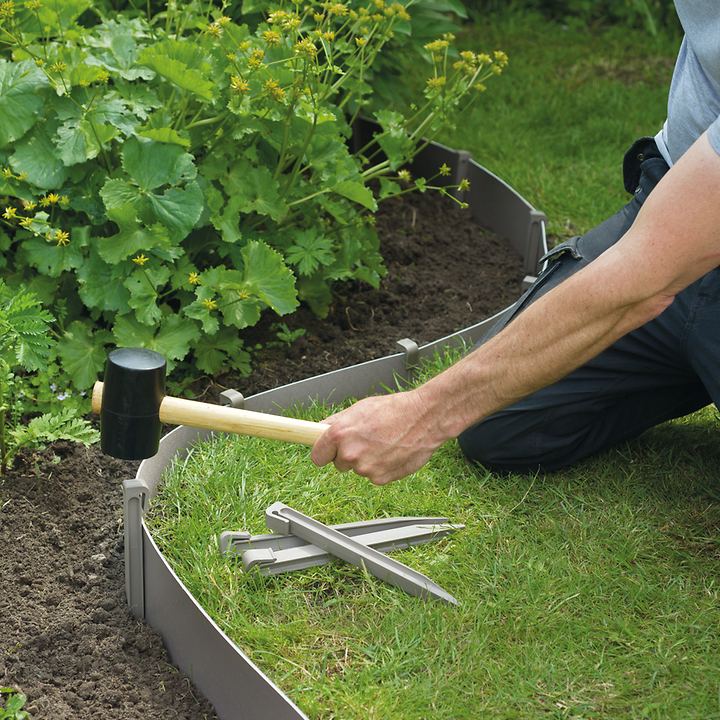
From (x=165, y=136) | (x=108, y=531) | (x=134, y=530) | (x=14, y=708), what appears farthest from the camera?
(x=165, y=136)

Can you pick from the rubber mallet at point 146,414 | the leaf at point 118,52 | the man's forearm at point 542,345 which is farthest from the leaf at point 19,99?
the man's forearm at point 542,345

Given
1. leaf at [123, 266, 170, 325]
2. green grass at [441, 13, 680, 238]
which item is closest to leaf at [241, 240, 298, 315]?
leaf at [123, 266, 170, 325]

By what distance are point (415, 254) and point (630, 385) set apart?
1423mm

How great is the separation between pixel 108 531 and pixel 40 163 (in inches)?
40.7

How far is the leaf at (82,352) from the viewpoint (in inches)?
124

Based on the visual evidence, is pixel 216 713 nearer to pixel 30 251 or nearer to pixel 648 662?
pixel 648 662

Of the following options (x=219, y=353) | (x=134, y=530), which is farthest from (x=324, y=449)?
(x=219, y=353)

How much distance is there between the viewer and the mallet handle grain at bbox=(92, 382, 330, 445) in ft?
7.79

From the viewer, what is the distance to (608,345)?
2303mm

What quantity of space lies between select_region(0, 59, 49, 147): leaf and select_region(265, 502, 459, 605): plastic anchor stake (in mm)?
1264

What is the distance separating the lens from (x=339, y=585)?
2.62m

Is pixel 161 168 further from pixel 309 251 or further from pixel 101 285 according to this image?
pixel 309 251

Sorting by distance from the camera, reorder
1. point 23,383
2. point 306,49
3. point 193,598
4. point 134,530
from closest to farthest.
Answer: point 193,598 → point 134,530 → point 306,49 → point 23,383

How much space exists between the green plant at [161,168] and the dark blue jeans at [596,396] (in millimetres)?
665
